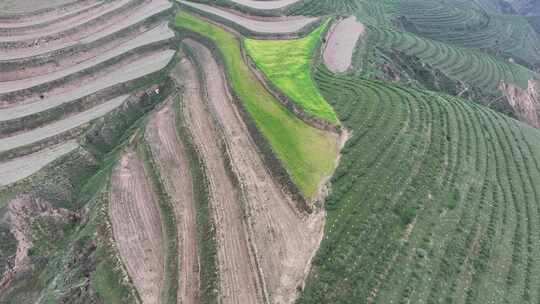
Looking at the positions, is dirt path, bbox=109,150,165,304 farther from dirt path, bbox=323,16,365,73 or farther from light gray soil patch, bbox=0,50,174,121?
dirt path, bbox=323,16,365,73

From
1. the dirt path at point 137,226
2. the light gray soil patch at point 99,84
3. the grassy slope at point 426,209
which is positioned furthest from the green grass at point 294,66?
the dirt path at point 137,226

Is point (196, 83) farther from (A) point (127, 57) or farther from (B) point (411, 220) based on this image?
(B) point (411, 220)

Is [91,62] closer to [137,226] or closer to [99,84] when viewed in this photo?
[99,84]

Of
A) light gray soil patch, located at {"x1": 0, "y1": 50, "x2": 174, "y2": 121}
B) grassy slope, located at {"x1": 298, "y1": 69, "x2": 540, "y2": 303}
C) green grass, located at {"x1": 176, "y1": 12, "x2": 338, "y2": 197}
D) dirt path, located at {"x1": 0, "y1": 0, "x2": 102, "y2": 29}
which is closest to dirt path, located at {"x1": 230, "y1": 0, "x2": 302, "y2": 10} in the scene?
light gray soil patch, located at {"x1": 0, "y1": 50, "x2": 174, "y2": 121}

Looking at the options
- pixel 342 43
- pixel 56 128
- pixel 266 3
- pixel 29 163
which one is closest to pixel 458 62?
pixel 342 43

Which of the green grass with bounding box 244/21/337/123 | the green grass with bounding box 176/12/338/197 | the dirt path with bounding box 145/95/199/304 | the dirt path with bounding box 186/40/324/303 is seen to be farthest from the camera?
the green grass with bounding box 244/21/337/123

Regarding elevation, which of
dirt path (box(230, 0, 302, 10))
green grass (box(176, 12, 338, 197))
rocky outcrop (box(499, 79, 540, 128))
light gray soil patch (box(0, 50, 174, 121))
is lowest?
rocky outcrop (box(499, 79, 540, 128))

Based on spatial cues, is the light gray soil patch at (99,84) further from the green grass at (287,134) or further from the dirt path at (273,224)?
the dirt path at (273,224)
